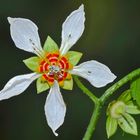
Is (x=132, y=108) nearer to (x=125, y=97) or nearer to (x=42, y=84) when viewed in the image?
(x=125, y=97)

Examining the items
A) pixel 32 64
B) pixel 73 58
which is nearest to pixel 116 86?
pixel 73 58

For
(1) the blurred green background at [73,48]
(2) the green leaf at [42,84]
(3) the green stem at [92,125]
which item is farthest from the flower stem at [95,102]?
(1) the blurred green background at [73,48]

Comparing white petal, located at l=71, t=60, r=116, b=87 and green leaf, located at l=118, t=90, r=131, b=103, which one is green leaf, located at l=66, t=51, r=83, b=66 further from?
green leaf, located at l=118, t=90, r=131, b=103

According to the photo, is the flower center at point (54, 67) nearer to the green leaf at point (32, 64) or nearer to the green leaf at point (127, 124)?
the green leaf at point (32, 64)

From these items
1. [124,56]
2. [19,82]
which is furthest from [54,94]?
[124,56]

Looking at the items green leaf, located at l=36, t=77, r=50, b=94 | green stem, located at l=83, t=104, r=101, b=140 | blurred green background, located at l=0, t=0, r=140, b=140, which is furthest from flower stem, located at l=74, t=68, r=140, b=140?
blurred green background, located at l=0, t=0, r=140, b=140
